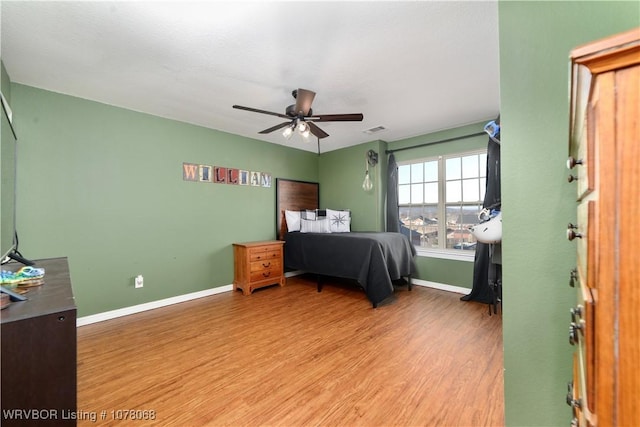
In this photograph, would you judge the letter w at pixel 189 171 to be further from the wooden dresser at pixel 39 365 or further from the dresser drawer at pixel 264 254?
the wooden dresser at pixel 39 365

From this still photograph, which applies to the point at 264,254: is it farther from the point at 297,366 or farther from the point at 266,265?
the point at 297,366

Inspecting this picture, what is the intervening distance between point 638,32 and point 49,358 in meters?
1.62

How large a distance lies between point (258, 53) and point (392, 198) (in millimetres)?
3030

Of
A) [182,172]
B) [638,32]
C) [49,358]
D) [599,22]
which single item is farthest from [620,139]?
[182,172]

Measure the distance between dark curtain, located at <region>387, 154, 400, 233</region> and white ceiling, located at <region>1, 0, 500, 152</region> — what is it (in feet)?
4.30

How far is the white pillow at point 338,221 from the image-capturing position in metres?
4.36

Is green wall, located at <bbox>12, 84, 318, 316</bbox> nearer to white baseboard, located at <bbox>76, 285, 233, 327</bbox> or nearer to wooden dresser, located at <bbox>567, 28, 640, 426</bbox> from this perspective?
white baseboard, located at <bbox>76, 285, 233, 327</bbox>

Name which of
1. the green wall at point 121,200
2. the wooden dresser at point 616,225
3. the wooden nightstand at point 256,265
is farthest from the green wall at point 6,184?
the wooden dresser at point 616,225

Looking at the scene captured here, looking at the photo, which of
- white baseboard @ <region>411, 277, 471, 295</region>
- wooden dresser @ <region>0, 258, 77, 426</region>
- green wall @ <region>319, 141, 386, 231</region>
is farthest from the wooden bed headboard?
wooden dresser @ <region>0, 258, 77, 426</region>

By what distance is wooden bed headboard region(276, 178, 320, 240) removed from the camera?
14.9ft

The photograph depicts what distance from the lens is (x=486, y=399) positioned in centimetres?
157

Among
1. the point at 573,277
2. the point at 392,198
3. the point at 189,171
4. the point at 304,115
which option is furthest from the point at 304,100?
the point at 392,198

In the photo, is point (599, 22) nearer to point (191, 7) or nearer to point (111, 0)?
point (191, 7)

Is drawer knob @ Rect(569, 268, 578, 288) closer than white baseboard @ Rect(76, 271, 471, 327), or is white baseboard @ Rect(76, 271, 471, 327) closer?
drawer knob @ Rect(569, 268, 578, 288)
